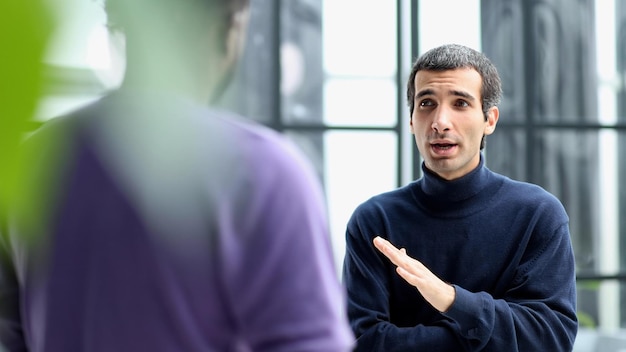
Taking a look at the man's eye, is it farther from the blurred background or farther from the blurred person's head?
the blurred background

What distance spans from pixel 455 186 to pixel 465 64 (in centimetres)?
22

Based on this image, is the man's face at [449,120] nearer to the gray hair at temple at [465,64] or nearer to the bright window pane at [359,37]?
the gray hair at temple at [465,64]

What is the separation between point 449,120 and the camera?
1442mm

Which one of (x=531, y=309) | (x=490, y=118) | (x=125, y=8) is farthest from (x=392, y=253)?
(x=125, y=8)

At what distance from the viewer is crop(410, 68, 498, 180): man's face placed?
1443 mm

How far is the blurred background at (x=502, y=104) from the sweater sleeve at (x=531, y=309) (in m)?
2.01

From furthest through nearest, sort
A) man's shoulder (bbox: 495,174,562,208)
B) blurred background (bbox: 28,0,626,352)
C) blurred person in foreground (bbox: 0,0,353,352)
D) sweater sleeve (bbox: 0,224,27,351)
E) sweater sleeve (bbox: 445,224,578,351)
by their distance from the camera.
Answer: blurred background (bbox: 28,0,626,352), man's shoulder (bbox: 495,174,562,208), sweater sleeve (bbox: 445,224,578,351), sweater sleeve (bbox: 0,224,27,351), blurred person in foreground (bbox: 0,0,353,352)

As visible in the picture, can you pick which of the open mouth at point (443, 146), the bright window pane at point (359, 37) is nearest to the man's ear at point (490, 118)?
the open mouth at point (443, 146)

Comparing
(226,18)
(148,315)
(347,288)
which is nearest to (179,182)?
(226,18)

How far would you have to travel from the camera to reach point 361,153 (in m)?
3.59

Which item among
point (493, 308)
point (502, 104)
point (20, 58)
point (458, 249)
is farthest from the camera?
Result: point (502, 104)

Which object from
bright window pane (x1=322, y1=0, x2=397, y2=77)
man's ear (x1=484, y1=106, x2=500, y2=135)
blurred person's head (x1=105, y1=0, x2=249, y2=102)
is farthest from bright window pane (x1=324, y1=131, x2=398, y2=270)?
blurred person's head (x1=105, y1=0, x2=249, y2=102)

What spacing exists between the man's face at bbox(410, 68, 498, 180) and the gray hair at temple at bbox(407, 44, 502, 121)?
1cm

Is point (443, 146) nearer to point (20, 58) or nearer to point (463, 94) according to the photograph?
point (463, 94)
